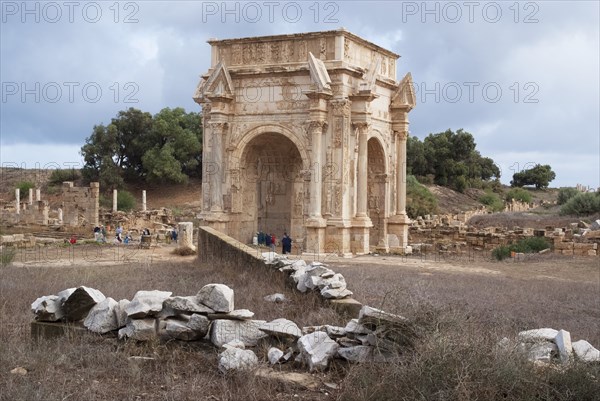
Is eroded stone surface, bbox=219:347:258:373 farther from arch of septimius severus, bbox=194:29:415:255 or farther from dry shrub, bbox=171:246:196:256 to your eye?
dry shrub, bbox=171:246:196:256

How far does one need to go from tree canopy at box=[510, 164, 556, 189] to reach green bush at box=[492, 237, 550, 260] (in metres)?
56.9

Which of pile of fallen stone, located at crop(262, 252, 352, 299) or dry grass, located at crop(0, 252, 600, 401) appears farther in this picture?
pile of fallen stone, located at crop(262, 252, 352, 299)

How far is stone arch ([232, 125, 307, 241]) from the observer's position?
921 inches

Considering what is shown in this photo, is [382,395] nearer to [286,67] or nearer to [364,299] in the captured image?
[364,299]

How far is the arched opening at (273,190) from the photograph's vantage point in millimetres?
23516

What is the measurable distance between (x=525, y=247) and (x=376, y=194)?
5.40 m

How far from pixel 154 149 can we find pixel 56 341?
1850 inches

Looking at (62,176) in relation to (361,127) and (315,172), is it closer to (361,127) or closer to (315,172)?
(315,172)

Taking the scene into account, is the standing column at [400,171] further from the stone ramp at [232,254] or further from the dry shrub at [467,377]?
the dry shrub at [467,377]

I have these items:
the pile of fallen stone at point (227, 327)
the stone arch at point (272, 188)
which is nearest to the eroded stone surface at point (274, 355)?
the pile of fallen stone at point (227, 327)

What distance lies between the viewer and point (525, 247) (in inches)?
883

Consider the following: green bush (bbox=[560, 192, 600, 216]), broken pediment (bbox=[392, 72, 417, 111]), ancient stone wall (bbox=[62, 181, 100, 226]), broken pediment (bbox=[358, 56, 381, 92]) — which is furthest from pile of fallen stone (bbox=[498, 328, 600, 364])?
ancient stone wall (bbox=[62, 181, 100, 226])

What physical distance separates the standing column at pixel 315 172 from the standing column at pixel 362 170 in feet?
4.51

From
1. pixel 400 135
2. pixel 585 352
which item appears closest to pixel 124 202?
pixel 400 135
